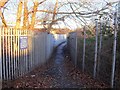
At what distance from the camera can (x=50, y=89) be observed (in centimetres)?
767

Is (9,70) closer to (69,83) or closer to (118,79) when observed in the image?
(69,83)

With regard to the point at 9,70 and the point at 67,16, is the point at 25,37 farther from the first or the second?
the point at 67,16

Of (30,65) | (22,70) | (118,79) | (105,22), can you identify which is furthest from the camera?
(30,65)

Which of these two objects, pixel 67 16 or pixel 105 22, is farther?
pixel 67 16

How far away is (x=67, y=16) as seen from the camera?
57.3 feet

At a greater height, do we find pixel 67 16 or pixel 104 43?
pixel 67 16

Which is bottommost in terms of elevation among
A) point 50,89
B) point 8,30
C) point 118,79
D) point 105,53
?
point 50,89

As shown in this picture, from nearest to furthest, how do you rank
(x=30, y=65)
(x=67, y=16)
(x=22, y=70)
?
1. (x=22, y=70)
2. (x=30, y=65)
3. (x=67, y=16)

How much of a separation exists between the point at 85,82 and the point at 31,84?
2028mm

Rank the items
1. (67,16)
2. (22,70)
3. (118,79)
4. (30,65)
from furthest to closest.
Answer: (67,16) < (30,65) < (22,70) < (118,79)

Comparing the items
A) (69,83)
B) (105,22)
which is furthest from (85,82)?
(105,22)

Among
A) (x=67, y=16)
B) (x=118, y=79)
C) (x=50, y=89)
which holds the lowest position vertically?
(x=50, y=89)

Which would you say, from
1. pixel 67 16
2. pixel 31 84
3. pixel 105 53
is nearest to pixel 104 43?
pixel 105 53

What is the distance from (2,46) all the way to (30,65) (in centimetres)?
339
